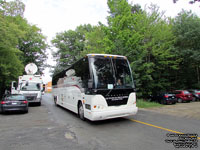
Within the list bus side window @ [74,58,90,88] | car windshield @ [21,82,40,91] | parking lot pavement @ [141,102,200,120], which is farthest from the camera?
car windshield @ [21,82,40,91]

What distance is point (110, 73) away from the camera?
22.9 ft

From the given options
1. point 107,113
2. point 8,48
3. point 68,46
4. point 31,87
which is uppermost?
point 68,46

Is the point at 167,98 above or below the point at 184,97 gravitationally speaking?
above

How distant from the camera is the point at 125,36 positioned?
1678 centimetres

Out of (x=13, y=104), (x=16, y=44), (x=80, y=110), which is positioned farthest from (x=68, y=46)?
(x=80, y=110)

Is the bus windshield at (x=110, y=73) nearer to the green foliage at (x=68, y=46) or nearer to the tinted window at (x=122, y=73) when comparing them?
the tinted window at (x=122, y=73)

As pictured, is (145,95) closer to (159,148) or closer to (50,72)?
(159,148)

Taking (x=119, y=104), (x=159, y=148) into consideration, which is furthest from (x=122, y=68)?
(x=159, y=148)

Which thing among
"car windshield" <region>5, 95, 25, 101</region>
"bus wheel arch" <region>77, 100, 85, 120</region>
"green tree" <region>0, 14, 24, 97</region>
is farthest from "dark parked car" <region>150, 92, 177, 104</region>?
"green tree" <region>0, 14, 24, 97</region>

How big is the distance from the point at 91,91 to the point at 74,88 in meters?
2.78

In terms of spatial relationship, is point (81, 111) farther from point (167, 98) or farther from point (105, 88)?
point (167, 98)

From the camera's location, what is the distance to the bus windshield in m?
6.67

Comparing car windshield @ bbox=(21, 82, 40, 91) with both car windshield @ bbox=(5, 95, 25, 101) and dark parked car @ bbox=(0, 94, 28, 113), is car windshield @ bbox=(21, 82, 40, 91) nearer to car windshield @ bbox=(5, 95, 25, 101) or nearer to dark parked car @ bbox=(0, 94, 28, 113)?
car windshield @ bbox=(5, 95, 25, 101)

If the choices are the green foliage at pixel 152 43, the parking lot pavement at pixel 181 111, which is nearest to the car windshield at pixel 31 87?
the green foliage at pixel 152 43
